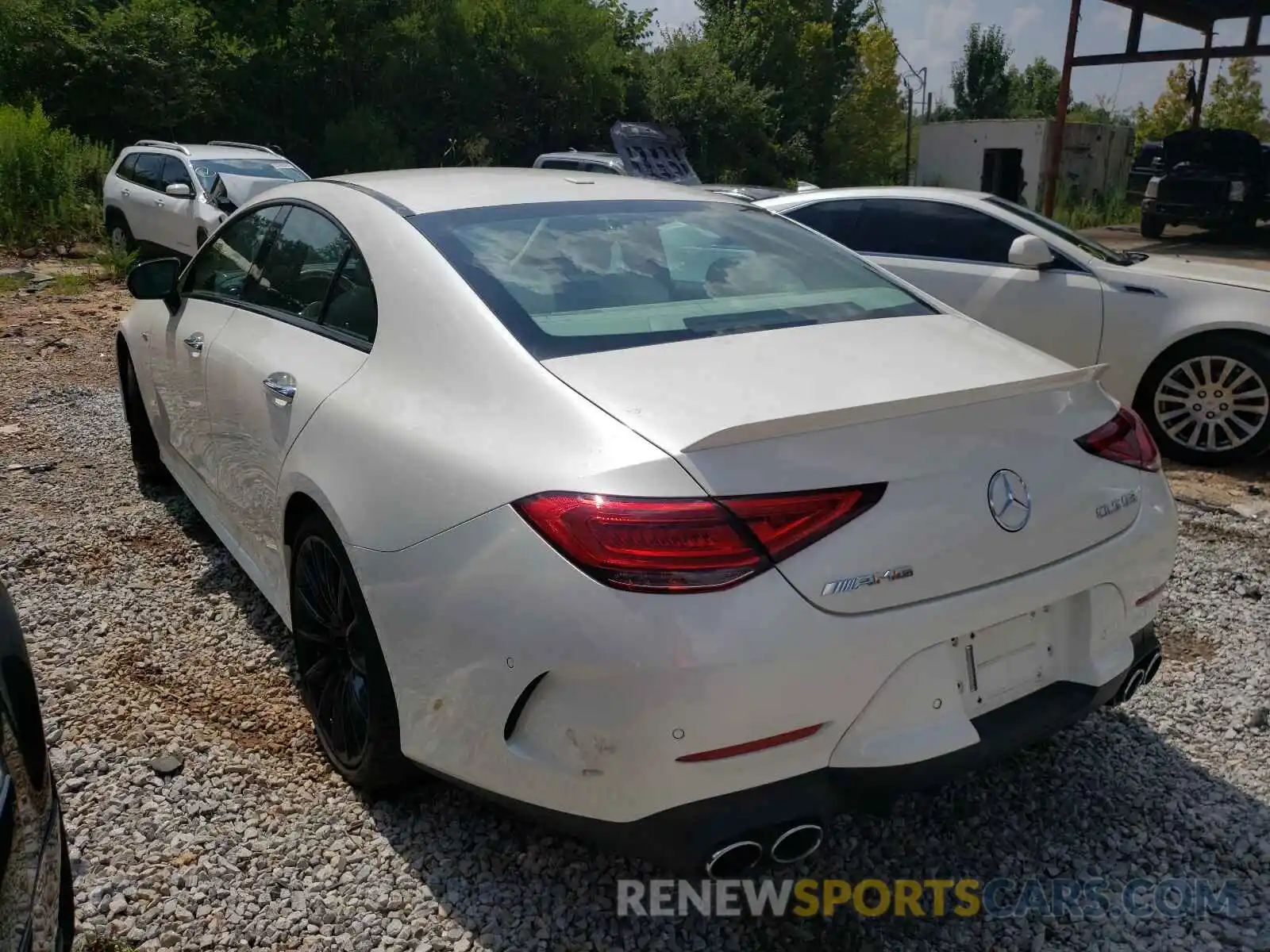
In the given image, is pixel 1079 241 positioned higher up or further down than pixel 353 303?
further down

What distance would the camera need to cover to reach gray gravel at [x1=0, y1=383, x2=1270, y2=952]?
7.58 ft

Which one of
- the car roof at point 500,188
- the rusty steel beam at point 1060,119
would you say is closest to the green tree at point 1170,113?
the rusty steel beam at point 1060,119

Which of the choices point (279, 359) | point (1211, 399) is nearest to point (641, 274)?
point (279, 359)

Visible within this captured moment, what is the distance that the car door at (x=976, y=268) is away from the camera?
610cm

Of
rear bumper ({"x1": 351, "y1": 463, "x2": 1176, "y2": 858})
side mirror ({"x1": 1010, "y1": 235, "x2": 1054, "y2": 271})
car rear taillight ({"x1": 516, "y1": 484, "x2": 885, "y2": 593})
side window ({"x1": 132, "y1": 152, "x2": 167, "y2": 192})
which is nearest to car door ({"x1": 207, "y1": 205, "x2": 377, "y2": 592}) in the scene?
rear bumper ({"x1": 351, "y1": 463, "x2": 1176, "y2": 858})

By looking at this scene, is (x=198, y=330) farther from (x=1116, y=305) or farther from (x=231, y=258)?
(x=1116, y=305)

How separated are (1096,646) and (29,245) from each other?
14.6 meters

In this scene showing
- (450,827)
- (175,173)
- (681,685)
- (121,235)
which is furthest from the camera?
(121,235)

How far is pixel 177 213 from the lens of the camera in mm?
11297

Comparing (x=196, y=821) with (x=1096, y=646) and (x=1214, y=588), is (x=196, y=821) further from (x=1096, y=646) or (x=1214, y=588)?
(x=1214, y=588)

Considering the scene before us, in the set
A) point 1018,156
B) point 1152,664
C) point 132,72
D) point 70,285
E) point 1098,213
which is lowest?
point 1098,213

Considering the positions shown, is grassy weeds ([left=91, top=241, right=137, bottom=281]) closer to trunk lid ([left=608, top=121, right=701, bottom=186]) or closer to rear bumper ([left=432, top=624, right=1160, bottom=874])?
trunk lid ([left=608, top=121, right=701, bottom=186])

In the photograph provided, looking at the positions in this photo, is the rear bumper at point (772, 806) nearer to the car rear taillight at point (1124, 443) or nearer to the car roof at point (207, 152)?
the car rear taillight at point (1124, 443)

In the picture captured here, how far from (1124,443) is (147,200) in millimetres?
12122
